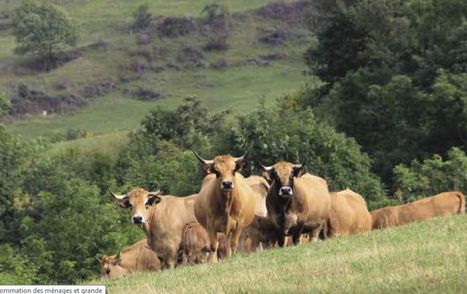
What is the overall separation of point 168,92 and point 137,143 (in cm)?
5643

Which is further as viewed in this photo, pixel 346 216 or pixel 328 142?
pixel 328 142

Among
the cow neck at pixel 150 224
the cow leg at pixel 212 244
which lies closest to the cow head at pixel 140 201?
the cow neck at pixel 150 224

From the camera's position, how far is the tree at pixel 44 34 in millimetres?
144125

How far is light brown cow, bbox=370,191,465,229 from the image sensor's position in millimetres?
26766

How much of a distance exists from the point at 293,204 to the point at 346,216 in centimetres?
216

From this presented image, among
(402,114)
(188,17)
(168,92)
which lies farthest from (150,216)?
(188,17)

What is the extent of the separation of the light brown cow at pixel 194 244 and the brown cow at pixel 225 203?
0.79m

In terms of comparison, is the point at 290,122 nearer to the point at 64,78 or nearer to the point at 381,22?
the point at 381,22

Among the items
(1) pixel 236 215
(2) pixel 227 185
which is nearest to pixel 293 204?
(1) pixel 236 215

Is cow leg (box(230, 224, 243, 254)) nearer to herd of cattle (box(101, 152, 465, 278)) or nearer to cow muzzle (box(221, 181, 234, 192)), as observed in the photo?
herd of cattle (box(101, 152, 465, 278))

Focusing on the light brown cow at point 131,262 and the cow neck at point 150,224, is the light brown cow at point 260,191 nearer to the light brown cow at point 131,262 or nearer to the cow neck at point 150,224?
the cow neck at point 150,224

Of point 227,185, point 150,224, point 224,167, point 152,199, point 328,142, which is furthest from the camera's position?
point 328,142

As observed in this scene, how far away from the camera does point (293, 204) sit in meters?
22.1

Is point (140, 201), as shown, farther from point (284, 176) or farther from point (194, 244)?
point (284, 176)
